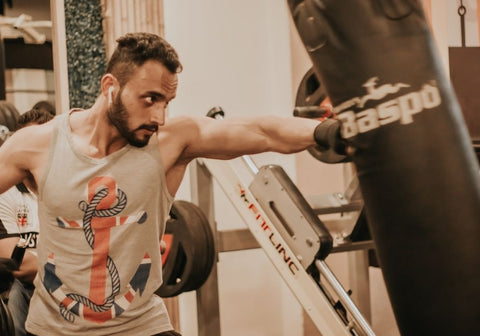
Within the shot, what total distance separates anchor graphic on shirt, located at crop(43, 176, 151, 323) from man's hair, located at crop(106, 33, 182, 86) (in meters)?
0.35

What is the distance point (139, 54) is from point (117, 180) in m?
0.39

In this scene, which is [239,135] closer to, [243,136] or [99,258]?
[243,136]

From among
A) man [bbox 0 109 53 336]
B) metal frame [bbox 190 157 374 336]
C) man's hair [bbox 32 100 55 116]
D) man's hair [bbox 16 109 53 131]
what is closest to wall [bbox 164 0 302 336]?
metal frame [bbox 190 157 374 336]

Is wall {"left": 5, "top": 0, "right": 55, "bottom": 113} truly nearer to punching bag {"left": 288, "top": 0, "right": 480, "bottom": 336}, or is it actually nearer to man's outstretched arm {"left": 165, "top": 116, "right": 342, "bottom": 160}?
man's outstretched arm {"left": 165, "top": 116, "right": 342, "bottom": 160}

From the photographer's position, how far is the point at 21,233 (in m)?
2.95

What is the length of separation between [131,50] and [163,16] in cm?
232

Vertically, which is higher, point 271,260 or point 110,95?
point 110,95

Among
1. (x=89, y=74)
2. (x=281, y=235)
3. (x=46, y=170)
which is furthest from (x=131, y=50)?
(x=89, y=74)

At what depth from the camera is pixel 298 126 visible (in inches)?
74.9

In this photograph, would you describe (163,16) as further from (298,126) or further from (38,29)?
(298,126)

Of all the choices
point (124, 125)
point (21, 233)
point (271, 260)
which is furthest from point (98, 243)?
point (271, 260)

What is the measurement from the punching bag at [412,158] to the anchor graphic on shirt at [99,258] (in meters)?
1.06

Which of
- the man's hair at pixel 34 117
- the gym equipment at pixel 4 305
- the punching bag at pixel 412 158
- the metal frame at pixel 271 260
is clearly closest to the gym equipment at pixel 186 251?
the metal frame at pixel 271 260

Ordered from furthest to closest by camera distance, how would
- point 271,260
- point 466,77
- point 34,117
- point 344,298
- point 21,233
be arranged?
1. point 466,77
2. point 271,260
3. point 34,117
4. point 21,233
5. point 344,298
